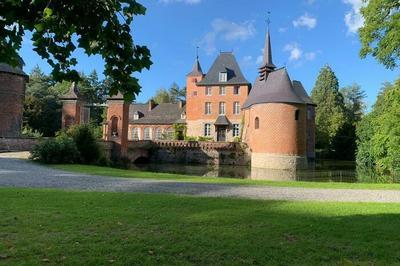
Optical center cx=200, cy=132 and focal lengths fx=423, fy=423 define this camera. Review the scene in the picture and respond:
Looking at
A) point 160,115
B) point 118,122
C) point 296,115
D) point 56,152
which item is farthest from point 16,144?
point 160,115

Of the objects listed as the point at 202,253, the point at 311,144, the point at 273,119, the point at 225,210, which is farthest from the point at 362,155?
the point at 202,253

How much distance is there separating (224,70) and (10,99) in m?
23.7

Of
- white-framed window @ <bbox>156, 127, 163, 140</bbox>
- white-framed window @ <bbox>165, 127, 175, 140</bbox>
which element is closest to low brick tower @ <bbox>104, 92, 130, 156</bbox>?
white-framed window @ <bbox>165, 127, 175, 140</bbox>

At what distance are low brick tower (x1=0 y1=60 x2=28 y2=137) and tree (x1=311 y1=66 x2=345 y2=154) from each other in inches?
1469

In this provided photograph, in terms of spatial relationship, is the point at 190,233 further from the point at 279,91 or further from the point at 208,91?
the point at 208,91

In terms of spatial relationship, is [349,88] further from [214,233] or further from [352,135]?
[214,233]

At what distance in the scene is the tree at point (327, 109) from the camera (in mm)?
55503

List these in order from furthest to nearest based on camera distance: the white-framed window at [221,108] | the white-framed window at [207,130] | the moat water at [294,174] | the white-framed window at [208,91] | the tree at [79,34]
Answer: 1. the white-framed window at [207,130]
2. the white-framed window at [208,91]
3. the white-framed window at [221,108]
4. the moat water at [294,174]
5. the tree at [79,34]

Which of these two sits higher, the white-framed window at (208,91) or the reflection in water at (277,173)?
the white-framed window at (208,91)

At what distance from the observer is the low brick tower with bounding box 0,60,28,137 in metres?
33.4

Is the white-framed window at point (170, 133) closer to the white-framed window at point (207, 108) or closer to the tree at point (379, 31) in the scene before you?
the white-framed window at point (207, 108)

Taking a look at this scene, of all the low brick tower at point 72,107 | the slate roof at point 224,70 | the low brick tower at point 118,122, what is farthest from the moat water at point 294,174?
the slate roof at point 224,70

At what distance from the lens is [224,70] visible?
1911 inches

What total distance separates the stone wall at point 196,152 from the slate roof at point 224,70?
9.72 metres
